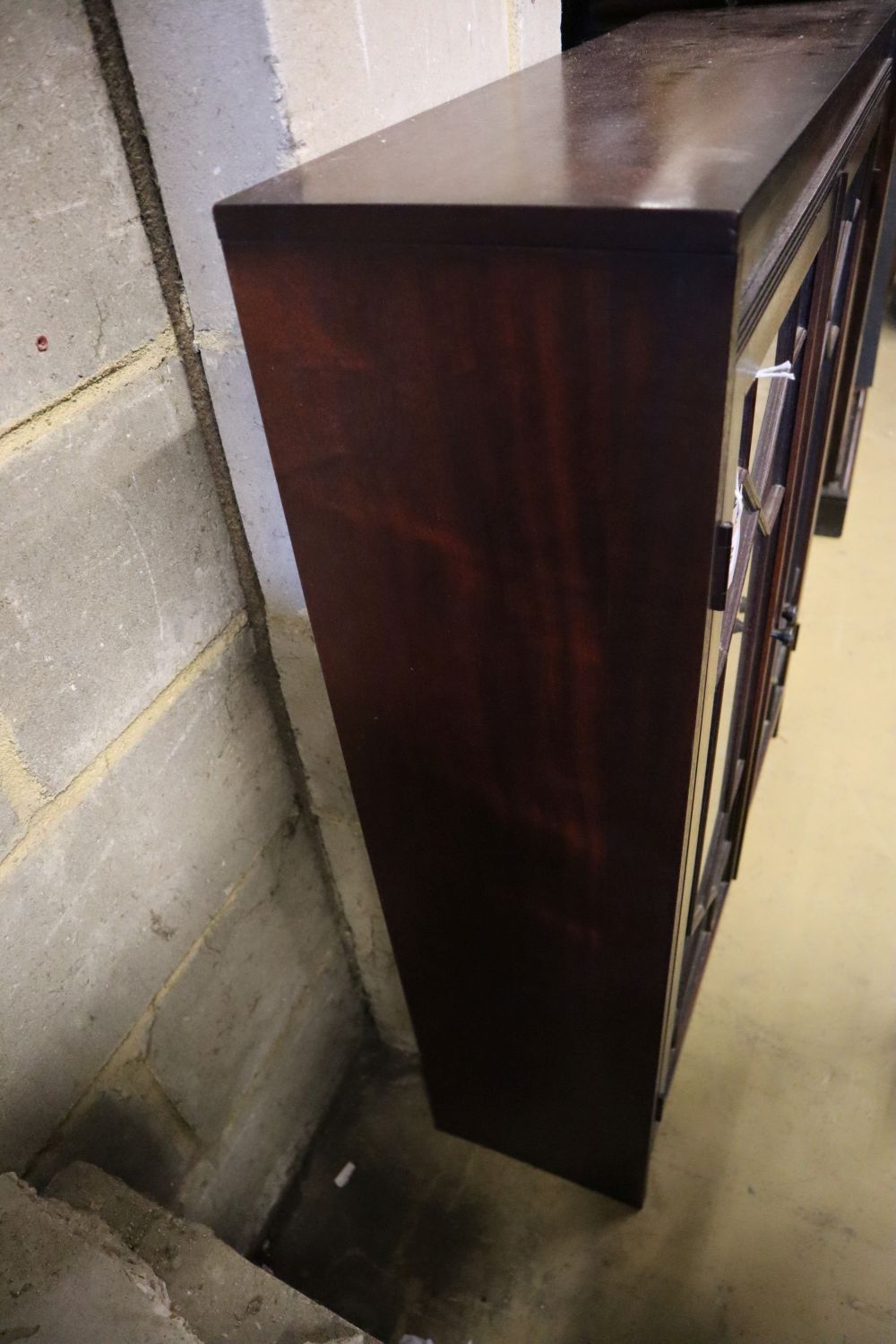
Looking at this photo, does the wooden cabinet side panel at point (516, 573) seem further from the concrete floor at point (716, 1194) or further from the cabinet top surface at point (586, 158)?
the concrete floor at point (716, 1194)

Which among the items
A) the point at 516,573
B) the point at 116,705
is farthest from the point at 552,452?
the point at 116,705

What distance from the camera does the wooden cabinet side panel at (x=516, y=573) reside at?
0.65 m

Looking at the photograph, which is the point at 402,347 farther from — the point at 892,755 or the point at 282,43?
the point at 892,755

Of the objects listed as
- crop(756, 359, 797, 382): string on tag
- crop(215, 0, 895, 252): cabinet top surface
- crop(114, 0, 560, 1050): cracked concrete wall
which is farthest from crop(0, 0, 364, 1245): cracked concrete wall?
crop(756, 359, 797, 382): string on tag

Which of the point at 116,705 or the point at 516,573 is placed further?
the point at 116,705

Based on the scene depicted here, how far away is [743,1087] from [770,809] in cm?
66

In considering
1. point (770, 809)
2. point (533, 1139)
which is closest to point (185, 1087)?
point (533, 1139)

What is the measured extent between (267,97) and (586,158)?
0.30 m

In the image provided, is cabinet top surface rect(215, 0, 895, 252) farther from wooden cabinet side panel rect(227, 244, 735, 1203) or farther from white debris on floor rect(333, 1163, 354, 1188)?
white debris on floor rect(333, 1163, 354, 1188)

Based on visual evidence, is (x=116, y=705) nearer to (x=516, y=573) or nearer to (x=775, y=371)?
(x=516, y=573)

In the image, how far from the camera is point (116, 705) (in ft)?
3.24

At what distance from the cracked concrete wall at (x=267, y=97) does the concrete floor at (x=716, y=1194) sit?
0.94 metres

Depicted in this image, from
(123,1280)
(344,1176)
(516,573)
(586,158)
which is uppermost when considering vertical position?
(586,158)

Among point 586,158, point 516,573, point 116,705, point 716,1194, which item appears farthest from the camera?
point 716,1194
